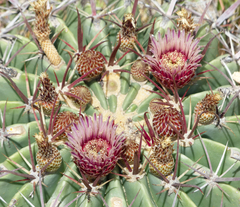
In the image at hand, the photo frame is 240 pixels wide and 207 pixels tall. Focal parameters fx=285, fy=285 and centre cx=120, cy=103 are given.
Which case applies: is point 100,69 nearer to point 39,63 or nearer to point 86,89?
point 86,89

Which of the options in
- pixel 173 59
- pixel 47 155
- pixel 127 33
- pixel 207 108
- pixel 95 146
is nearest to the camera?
pixel 47 155

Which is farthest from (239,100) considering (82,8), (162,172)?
(82,8)

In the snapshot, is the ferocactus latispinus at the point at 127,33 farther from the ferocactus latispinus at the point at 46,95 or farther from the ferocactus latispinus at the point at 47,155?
the ferocactus latispinus at the point at 47,155

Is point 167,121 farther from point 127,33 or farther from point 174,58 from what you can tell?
point 127,33

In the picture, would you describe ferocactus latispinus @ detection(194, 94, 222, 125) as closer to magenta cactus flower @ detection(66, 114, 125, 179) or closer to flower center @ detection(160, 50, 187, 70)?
flower center @ detection(160, 50, 187, 70)

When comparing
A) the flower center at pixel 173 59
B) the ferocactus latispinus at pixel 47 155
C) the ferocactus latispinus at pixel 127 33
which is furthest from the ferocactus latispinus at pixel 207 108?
the ferocactus latispinus at pixel 47 155

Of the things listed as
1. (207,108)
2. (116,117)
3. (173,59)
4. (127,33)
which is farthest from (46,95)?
(207,108)

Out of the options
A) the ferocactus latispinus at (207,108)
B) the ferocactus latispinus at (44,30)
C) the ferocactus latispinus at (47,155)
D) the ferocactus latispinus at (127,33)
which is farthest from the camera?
the ferocactus latispinus at (127,33)
